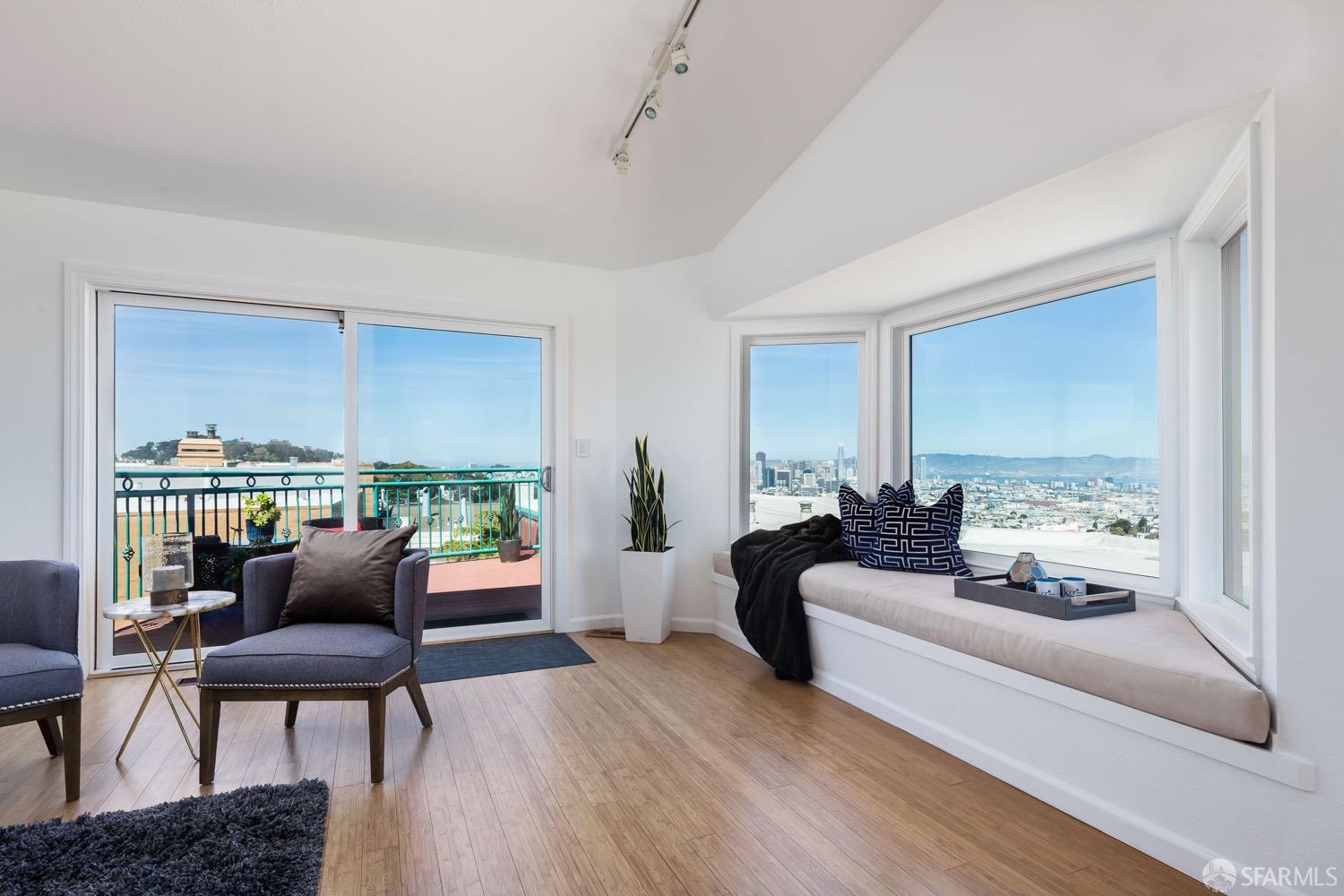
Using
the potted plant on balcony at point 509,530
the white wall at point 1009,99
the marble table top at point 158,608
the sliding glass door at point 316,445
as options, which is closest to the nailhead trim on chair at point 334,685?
the marble table top at point 158,608

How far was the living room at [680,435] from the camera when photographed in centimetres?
178

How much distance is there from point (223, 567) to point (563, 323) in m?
2.40

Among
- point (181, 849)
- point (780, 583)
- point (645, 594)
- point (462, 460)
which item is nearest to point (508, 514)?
point (462, 460)

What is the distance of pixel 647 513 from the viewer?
419 cm

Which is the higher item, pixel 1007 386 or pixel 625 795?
pixel 1007 386

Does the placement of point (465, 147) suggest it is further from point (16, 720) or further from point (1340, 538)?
point (1340, 538)

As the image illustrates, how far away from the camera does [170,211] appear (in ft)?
11.6

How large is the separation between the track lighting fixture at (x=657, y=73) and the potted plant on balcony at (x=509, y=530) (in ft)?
7.06

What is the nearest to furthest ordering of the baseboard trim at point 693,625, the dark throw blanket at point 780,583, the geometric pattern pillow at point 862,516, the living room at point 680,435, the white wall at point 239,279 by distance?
the living room at point 680,435 → the white wall at point 239,279 → the dark throw blanket at point 780,583 → the geometric pattern pillow at point 862,516 → the baseboard trim at point 693,625

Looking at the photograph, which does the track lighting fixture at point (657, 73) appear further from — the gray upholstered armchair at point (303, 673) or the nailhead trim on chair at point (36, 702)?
the nailhead trim on chair at point (36, 702)

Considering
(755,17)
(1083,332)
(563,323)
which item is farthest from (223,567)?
(1083,332)

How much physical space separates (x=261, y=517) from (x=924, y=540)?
3596 mm

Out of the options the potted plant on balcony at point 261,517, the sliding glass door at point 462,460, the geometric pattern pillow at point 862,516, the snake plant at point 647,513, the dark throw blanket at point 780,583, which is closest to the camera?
the dark throw blanket at point 780,583

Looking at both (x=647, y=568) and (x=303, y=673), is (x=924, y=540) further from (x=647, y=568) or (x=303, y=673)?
(x=303, y=673)
